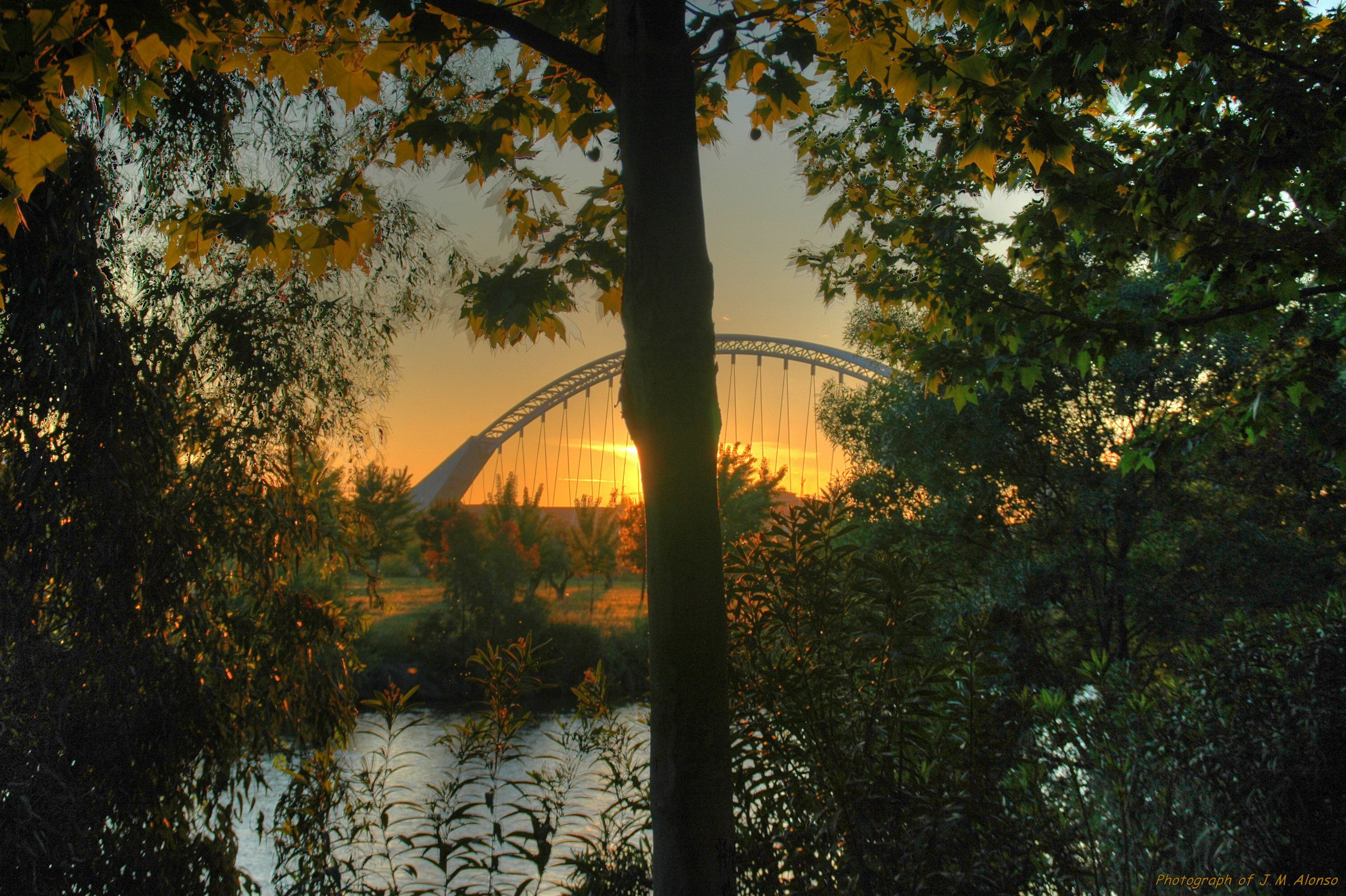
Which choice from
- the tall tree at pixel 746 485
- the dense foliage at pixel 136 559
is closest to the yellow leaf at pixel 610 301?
the dense foliage at pixel 136 559

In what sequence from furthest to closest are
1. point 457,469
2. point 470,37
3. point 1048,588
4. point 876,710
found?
point 457,469 < point 1048,588 < point 470,37 < point 876,710

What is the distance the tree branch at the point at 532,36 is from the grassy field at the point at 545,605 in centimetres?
1525

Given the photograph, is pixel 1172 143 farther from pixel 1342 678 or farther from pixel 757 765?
pixel 757 765

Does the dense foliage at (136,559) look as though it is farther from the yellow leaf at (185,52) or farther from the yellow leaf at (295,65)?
the yellow leaf at (185,52)

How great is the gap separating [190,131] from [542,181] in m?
3.82

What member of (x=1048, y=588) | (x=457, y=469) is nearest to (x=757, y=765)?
(x=1048, y=588)

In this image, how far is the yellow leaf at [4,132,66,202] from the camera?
75.7 inches

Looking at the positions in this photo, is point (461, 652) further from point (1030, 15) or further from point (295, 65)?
point (1030, 15)

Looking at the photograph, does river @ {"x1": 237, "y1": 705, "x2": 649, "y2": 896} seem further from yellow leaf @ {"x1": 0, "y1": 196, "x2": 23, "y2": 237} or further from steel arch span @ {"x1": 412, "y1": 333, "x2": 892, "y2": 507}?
steel arch span @ {"x1": 412, "y1": 333, "x2": 892, "y2": 507}

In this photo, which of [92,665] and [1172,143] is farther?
[92,665]

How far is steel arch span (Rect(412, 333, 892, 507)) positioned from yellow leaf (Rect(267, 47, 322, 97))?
3743 centimetres

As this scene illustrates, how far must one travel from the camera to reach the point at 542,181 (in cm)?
334

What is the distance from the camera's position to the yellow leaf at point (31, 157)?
1923mm

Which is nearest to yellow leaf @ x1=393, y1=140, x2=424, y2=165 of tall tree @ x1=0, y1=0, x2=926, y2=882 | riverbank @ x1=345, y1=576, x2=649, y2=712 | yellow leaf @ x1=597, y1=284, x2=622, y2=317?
tall tree @ x1=0, y1=0, x2=926, y2=882
